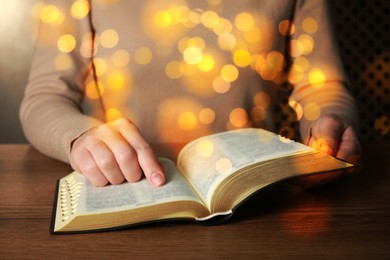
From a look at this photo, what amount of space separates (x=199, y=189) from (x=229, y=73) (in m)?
0.48

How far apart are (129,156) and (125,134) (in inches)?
1.6

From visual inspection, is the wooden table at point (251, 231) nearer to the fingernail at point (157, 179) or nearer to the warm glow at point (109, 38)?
the fingernail at point (157, 179)

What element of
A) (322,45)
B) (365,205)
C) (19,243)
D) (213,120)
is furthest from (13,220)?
(322,45)

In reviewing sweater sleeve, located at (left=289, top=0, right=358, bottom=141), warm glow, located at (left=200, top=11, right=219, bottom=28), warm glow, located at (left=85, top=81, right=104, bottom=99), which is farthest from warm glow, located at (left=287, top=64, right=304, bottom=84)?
warm glow, located at (left=85, top=81, right=104, bottom=99)

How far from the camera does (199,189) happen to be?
0.60m

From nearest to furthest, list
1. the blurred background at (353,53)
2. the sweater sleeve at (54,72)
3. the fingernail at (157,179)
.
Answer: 1. the fingernail at (157,179)
2. the sweater sleeve at (54,72)
3. the blurred background at (353,53)

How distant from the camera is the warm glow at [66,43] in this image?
949mm

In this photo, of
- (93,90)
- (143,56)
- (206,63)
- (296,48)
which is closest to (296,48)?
(296,48)

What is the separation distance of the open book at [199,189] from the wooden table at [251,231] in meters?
0.02

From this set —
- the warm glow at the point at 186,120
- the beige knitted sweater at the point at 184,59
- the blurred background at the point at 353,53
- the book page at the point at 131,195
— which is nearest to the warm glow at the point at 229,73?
the beige knitted sweater at the point at 184,59

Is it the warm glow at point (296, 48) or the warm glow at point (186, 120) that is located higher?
the warm glow at point (296, 48)

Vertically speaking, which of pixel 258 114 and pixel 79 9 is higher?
pixel 79 9

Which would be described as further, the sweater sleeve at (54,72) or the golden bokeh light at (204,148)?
the sweater sleeve at (54,72)

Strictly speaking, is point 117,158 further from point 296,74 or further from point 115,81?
point 296,74
